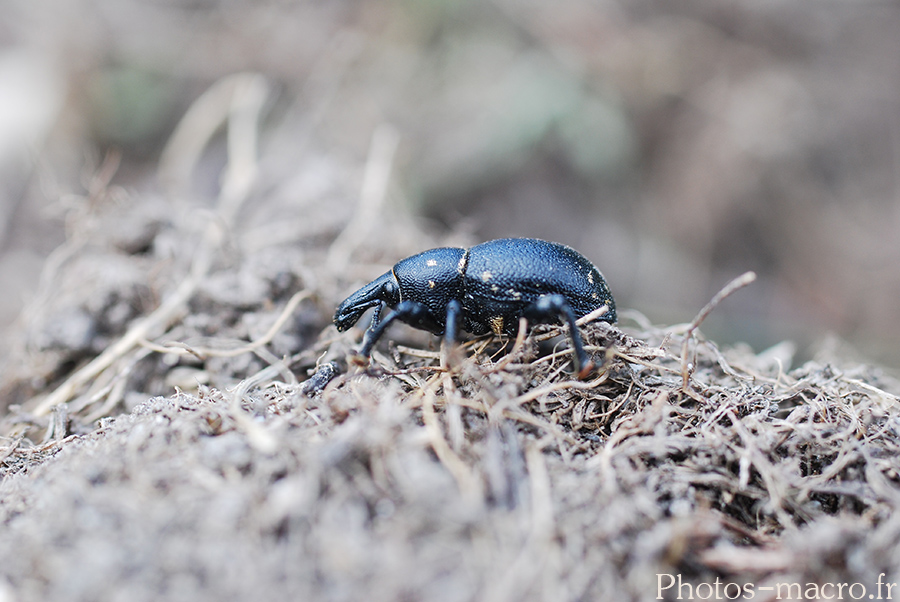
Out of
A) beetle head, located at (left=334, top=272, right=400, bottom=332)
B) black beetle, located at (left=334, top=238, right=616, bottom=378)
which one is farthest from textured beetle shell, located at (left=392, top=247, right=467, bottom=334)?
beetle head, located at (left=334, top=272, right=400, bottom=332)

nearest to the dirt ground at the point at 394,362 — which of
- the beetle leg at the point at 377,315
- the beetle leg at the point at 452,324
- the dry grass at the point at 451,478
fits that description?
the dry grass at the point at 451,478

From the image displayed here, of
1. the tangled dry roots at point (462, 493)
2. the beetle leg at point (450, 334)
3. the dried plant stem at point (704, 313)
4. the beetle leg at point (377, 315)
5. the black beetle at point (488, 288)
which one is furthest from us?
the beetle leg at point (377, 315)

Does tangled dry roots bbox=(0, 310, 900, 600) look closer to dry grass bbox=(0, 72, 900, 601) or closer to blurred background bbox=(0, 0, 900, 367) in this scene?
dry grass bbox=(0, 72, 900, 601)

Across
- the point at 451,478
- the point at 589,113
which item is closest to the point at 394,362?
the point at 451,478

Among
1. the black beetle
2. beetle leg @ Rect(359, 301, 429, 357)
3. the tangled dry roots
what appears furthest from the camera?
the black beetle

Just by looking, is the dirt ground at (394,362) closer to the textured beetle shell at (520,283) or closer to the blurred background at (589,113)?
the blurred background at (589,113)

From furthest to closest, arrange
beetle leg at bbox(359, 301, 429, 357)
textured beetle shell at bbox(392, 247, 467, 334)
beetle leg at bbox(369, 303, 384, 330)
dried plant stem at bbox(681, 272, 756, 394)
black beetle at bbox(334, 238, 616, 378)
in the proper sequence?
beetle leg at bbox(369, 303, 384, 330)
textured beetle shell at bbox(392, 247, 467, 334)
black beetle at bbox(334, 238, 616, 378)
beetle leg at bbox(359, 301, 429, 357)
dried plant stem at bbox(681, 272, 756, 394)

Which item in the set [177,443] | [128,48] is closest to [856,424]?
[177,443]
